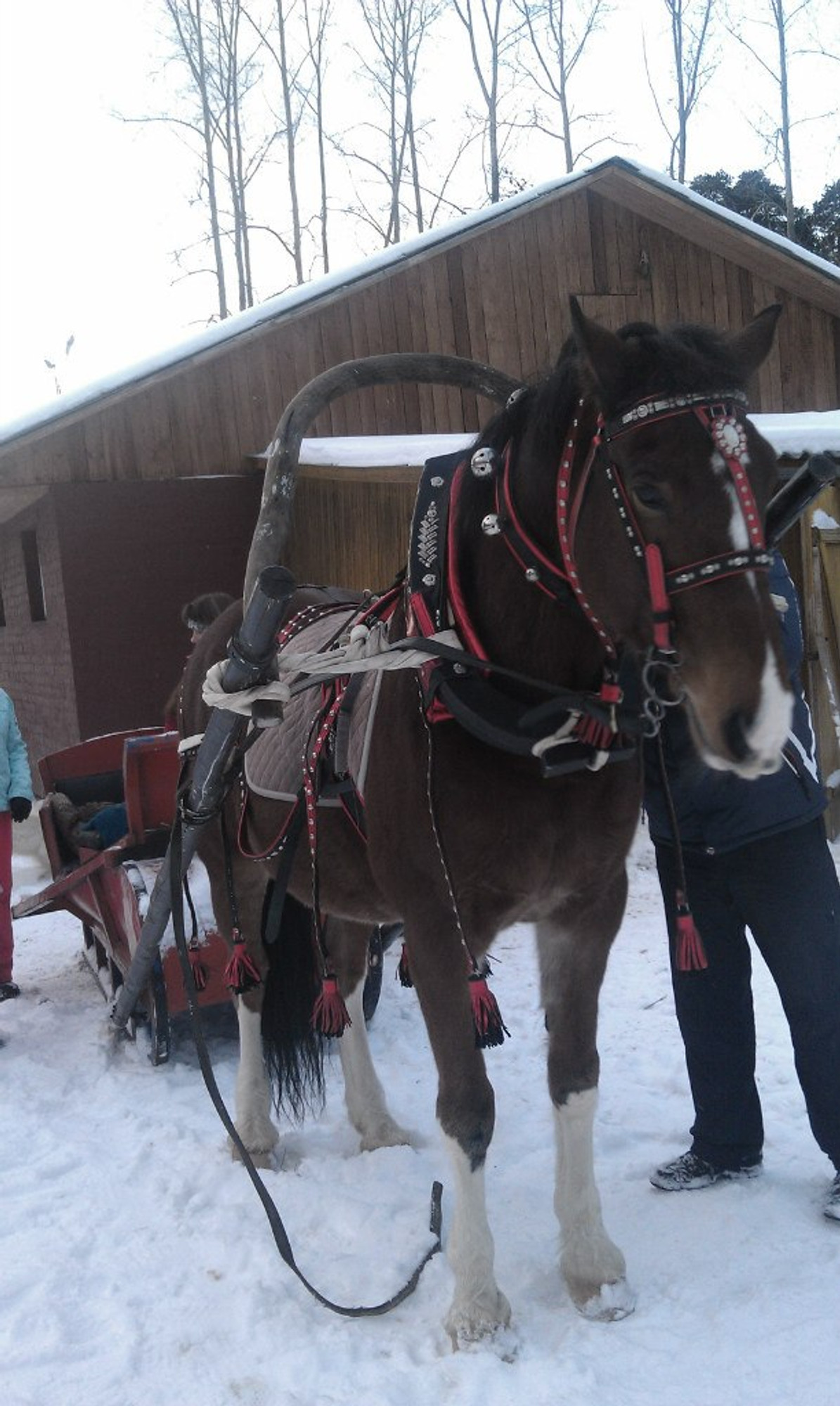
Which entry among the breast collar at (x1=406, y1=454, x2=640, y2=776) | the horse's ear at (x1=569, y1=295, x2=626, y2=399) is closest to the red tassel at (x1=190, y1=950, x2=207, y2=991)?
the breast collar at (x1=406, y1=454, x2=640, y2=776)

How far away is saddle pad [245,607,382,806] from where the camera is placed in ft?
8.60

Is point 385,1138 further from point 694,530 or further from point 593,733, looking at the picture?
point 694,530

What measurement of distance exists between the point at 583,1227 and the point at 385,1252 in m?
0.62

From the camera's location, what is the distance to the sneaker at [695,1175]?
2.97m

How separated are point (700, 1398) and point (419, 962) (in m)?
1.05

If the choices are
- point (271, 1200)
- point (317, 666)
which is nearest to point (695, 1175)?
point (271, 1200)

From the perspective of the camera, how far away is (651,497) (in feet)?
5.98

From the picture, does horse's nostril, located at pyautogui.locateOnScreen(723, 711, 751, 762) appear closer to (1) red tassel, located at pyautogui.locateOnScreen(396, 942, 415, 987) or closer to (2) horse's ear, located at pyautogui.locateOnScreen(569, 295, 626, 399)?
(2) horse's ear, located at pyautogui.locateOnScreen(569, 295, 626, 399)

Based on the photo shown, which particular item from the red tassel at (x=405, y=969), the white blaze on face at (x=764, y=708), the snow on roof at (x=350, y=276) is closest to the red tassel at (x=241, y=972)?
the red tassel at (x=405, y=969)

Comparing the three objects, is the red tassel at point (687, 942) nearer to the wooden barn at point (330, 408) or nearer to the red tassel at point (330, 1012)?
the red tassel at point (330, 1012)

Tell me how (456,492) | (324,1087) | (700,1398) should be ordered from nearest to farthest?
1. (700,1398)
2. (456,492)
3. (324,1087)

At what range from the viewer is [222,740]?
9.87 ft

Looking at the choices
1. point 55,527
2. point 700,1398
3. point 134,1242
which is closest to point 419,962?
point 700,1398

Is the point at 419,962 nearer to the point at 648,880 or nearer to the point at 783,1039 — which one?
the point at 783,1039
